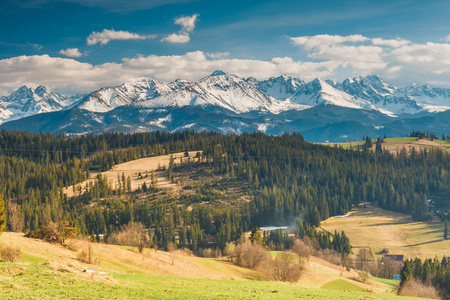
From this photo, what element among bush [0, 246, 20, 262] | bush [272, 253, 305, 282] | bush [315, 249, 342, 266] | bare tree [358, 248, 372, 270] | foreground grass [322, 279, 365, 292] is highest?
bush [0, 246, 20, 262]

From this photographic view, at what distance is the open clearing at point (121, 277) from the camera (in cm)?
4009

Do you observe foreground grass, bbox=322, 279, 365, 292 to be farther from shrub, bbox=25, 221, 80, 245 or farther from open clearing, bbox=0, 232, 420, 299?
shrub, bbox=25, 221, 80, 245

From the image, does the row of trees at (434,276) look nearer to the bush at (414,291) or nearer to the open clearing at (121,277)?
the bush at (414,291)

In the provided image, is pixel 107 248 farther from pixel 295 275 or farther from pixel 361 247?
pixel 361 247

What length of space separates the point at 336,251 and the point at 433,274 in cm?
4714

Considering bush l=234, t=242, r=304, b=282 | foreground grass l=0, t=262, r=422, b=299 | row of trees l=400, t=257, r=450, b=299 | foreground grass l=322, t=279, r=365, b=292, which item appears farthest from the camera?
row of trees l=400, t=257, r=450, b=299

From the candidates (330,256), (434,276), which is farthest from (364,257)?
(434,276)

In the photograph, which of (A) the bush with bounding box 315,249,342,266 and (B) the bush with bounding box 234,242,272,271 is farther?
(A) the bush with bounding box 315,249,342,266

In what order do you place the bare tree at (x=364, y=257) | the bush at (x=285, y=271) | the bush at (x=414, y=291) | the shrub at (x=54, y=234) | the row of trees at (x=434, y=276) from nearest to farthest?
the shrub at (x=54, y=234)
the bush at (x=285, y=271)
the bush at (x=414, y=291)
the row of trees at (x=434, y=276)
the bare tree at (x=364, y=257)

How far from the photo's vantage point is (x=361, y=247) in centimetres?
18538

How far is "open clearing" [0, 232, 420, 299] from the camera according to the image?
4009 centimetres

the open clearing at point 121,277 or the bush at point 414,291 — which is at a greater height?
the open clearing at point 121,277

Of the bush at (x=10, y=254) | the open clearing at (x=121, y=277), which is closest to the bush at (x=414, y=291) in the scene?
the open clearing at (x=121, y=277)

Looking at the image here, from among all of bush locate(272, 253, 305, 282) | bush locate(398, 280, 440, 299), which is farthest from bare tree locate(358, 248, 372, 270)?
bush locate(272, 253, 305, 282)
